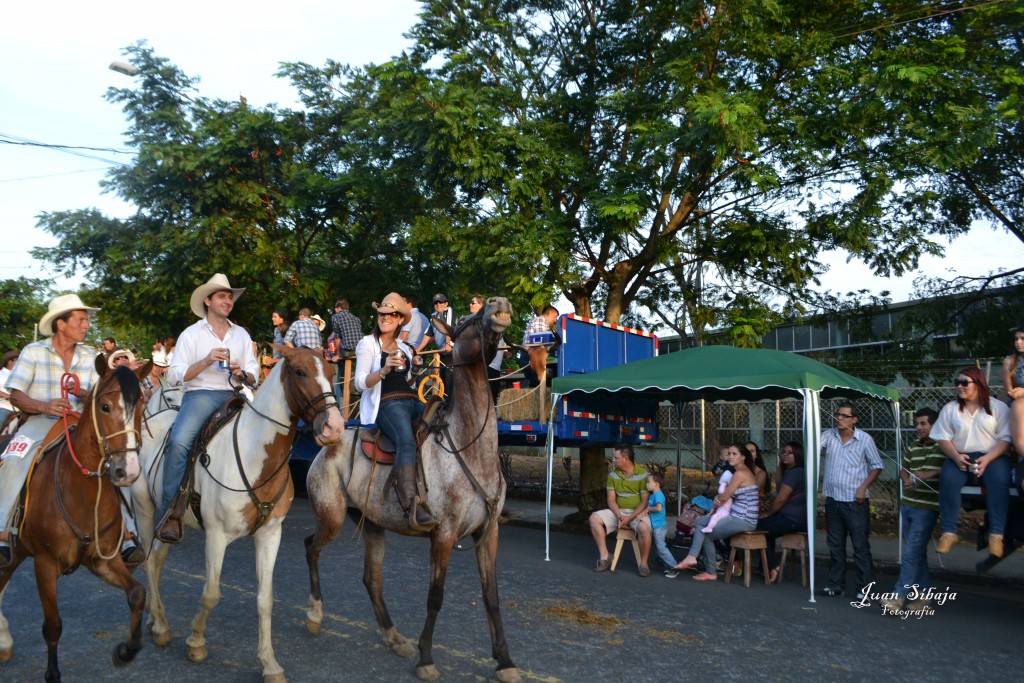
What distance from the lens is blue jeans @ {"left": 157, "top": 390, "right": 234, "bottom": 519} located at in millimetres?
6816

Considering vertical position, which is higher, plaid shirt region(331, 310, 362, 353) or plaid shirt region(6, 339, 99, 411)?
plaid shirt region(331, 310, 362, 353)

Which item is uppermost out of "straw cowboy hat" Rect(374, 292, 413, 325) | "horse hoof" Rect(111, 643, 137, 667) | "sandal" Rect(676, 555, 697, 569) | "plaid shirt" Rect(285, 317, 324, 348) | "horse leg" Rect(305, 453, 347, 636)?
"plaid shirt" Rect(285, 317, 324, 348)

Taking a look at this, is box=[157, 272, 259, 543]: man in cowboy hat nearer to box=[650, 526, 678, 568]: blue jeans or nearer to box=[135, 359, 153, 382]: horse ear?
box=[135, 359, 153, 382]: horse ear

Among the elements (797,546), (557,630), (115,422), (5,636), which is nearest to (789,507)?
(797,546)

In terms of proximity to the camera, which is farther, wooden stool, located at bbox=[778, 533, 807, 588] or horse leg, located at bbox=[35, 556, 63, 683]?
wooden stool, located at bbox=[778, 533, 807, 588]

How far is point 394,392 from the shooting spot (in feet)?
24.6

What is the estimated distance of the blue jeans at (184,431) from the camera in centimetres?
682

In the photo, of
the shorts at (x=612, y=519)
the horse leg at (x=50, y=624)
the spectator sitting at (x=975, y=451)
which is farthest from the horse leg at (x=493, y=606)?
the shorts at (x=612, y=519)

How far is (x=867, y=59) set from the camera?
14289 millimetres

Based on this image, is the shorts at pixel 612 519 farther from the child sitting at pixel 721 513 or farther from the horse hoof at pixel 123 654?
the horse hoof at pixel 123 654

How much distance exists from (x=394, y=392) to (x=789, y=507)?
5767mm

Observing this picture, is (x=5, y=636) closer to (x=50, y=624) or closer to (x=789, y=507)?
(x=50, y=624)

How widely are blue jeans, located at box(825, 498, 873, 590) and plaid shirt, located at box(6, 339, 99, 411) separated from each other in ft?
25.2

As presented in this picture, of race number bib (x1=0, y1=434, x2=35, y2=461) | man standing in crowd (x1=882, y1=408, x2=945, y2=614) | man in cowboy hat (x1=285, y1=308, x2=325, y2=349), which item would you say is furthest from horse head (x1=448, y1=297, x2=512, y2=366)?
man in cowboy hat (x1=285, y1=308, x2=325, y2=349)
